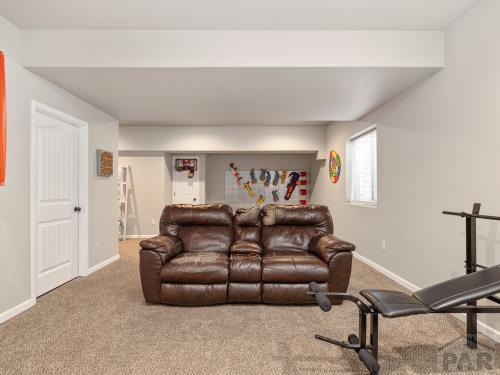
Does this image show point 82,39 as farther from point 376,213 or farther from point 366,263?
point 366,263

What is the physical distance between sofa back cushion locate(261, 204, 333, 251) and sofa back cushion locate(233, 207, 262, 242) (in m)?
0.07

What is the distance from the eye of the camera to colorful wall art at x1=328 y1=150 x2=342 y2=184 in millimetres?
5840

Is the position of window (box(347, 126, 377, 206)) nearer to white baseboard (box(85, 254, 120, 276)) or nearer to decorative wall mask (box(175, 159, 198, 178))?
decorative wall mask (box(175, 159, 198, 178))

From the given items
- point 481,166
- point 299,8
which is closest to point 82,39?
point 299,8

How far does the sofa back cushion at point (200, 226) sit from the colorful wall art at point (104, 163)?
1384mm

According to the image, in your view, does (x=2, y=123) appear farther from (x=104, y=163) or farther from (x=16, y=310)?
(x=104, y=163)

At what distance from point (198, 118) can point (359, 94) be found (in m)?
2.61

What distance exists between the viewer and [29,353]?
2.08m

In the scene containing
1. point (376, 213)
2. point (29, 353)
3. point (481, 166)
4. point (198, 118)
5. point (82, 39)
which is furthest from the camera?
point (198, 118)

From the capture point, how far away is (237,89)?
11.5 feet

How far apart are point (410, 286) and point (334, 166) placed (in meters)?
3.05

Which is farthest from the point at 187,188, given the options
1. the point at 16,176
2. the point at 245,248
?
the point at 16,176

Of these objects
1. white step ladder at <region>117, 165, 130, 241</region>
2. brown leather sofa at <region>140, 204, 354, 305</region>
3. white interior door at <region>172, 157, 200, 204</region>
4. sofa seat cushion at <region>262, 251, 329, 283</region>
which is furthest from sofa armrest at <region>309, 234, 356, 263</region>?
white step ladder at <region>117, 165, 130, 241</region>

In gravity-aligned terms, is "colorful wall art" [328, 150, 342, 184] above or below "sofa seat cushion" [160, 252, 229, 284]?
above
